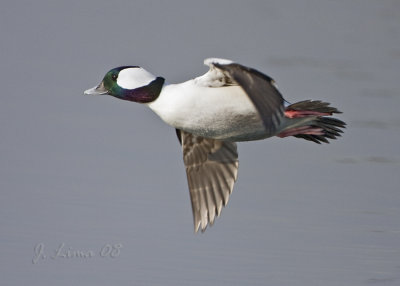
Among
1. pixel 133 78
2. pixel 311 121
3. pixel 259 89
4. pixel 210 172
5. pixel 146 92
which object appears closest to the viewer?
pixel 259 89

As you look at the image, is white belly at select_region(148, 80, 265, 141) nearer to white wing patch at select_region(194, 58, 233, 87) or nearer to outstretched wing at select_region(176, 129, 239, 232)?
white wing patch at select_region(194, 58, 233, 87)

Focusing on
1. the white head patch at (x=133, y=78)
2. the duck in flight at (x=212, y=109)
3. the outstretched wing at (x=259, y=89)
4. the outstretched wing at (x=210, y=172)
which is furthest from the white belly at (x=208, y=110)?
the outstretched wing at (x=210, y=172)

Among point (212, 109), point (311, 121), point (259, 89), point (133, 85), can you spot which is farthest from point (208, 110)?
point (311, 121)

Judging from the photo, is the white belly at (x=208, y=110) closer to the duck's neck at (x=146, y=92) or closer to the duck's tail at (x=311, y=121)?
the duck's neck at (x=146, y=92)

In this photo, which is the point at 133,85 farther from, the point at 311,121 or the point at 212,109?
the point at 311,121

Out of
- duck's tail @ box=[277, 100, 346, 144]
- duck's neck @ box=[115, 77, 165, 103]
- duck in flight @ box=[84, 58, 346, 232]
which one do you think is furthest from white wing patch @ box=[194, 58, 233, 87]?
duck's tail @ box=[277, 100, 346, 144]

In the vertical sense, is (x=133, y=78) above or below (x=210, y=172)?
above

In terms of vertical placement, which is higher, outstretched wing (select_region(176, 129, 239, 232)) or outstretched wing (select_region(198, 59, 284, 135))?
outstretched wing (select_region(198, 59, 284, 135))

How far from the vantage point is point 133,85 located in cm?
645

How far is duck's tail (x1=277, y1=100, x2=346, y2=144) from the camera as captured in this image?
6430mm

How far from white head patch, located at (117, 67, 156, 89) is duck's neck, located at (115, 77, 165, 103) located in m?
0.03

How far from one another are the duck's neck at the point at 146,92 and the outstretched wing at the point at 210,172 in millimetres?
643

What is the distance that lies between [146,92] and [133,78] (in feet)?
0.52

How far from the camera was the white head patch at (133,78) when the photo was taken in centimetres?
644
